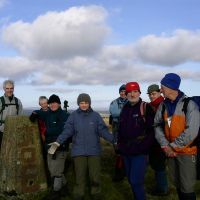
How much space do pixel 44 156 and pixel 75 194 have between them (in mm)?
1684

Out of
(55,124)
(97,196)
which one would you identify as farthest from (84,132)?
(97,196)

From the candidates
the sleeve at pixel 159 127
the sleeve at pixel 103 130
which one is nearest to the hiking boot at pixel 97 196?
the sleeve at pixel 103 130

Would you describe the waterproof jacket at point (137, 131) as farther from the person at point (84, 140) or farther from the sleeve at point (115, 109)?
the sleeve at point (115, 109)

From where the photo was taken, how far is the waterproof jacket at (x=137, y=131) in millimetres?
7102

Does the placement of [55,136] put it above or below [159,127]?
below

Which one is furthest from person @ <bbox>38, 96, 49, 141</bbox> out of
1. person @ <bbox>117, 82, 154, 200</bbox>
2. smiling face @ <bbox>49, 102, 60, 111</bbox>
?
person @ <bbox>117, 82, 154, 200</bbox>

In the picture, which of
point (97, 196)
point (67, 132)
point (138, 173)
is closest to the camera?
point (138, 173)

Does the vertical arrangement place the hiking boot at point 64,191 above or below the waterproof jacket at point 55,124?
below

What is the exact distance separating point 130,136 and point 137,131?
171 millimetres

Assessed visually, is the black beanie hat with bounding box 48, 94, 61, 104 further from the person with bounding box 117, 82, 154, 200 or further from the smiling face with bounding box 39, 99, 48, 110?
the person with bounding box 117, 82, 154, 200

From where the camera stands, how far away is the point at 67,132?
815 cm

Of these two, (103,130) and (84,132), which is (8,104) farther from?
(103,130)

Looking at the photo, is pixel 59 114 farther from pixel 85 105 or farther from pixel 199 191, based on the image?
pixel 199 191

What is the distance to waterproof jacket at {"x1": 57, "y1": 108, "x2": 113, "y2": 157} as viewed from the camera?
8.00 meters
